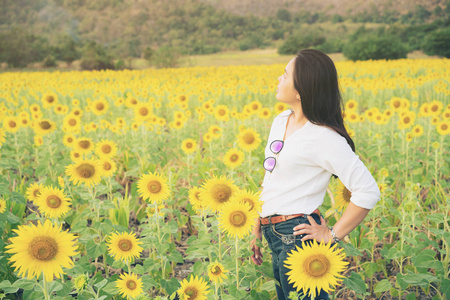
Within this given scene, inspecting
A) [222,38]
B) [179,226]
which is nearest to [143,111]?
[179,226]

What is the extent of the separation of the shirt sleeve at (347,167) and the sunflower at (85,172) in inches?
65.5

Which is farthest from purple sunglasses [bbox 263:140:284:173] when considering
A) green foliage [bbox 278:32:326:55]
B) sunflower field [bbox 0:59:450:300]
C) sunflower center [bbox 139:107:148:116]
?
green foliage [bbox 278:32:326:55]

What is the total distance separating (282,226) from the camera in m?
1.86

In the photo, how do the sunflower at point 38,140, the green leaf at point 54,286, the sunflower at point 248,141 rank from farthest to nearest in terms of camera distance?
1. the sunflower at point 38,140
2. the sunflower at point 248,141
3. the green leaf at point 54,286

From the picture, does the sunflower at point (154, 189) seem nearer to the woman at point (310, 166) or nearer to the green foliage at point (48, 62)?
the woman at point (310, 166)

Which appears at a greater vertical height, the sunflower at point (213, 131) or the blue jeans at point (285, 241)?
the blue jeans at point (285, 241)

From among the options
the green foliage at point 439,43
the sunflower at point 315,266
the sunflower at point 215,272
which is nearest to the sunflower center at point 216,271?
the sunflower at point 215,272

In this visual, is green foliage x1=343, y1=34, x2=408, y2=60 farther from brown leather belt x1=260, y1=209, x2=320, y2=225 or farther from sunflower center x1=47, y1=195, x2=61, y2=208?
sunflower center x1=47, y1=195, x2=61, y2=208

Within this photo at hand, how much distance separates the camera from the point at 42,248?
1.48 meters

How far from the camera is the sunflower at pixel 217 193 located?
1.94 meters

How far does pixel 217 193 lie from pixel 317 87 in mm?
757

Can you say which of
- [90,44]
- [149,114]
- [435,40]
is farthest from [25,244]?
[435,40]

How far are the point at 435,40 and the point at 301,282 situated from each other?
38395 mm

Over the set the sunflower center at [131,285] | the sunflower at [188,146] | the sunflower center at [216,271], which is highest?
the sunflower center at [216,271]
